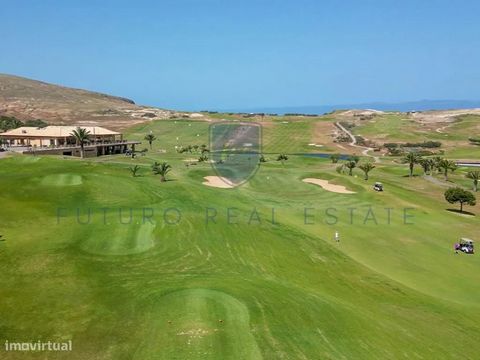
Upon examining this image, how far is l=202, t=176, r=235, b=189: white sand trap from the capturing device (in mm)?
74306

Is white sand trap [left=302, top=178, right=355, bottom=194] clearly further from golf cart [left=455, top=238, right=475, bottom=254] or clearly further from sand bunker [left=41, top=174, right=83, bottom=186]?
sand bunker [left=41, top=174, right=83, bottom=186]

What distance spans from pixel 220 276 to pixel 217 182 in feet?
164

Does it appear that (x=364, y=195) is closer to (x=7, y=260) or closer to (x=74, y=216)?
(x=74, y=216)

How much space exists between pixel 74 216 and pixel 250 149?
112 metres

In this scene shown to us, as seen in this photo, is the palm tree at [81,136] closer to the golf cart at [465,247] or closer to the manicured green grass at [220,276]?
the manicured green grass at [220,276]

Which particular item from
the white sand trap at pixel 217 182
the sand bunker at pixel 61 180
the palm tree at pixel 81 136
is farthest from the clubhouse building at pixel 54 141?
the sand bunker at pixel 61 180

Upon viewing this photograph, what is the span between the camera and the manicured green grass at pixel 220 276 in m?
18.7

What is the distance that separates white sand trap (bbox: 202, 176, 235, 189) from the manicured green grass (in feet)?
42.8

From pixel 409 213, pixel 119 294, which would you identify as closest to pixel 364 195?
pixel 409 213

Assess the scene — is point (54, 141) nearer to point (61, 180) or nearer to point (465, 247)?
point (61, 180)

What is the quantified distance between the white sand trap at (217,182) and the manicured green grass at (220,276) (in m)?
13.0

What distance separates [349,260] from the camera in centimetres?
3981

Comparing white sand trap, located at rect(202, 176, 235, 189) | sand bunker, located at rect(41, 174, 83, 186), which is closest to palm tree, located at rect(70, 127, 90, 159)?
white sand trap, located at rect(202, 176, 235, 189)

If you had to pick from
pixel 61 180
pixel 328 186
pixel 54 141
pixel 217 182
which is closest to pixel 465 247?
pixel 328 186
